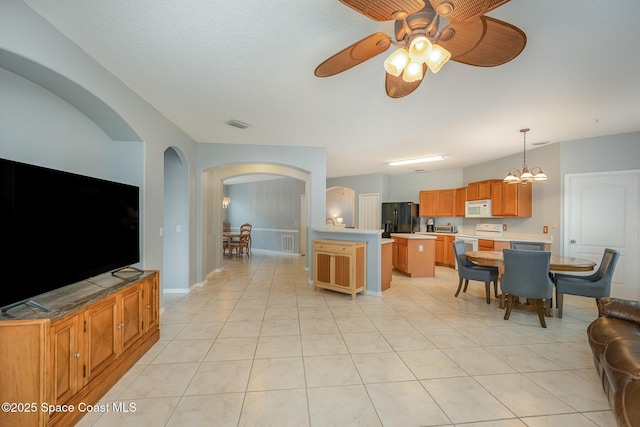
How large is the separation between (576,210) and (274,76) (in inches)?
217

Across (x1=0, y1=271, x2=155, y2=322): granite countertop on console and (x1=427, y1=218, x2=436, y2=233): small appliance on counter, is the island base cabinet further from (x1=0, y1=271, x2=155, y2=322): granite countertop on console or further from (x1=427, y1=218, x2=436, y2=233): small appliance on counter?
(x1=0, y1=271, x2=155, y2=322): granite countertop on console

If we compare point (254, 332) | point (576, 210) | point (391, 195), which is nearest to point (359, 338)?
point (254, 332)

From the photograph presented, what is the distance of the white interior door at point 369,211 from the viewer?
314 inches

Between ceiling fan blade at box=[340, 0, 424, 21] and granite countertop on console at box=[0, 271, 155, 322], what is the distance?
7.54 ft

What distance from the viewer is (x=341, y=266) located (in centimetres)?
416

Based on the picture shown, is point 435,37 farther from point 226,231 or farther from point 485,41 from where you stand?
point 226,231

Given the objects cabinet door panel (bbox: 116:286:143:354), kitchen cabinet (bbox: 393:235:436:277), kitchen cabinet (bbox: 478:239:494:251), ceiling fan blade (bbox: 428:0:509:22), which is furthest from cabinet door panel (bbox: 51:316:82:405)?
kitchen cabinet (bbox: 478:239:494:251)

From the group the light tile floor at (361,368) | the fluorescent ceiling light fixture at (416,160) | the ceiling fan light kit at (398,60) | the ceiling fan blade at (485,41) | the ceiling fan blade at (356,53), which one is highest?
the fluorescent ceiling light fixture at (416,160)

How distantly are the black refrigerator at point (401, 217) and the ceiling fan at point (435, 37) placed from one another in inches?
237

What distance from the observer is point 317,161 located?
4.89 meters

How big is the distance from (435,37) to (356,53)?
0.42m

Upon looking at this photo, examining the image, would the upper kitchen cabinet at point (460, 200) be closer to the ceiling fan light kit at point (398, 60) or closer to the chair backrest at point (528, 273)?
the chair backrest at point (528, 273)

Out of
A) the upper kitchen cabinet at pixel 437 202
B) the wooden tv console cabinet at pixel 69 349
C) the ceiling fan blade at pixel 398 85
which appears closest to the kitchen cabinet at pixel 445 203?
the upper kitchen cabinet at pixel 437 202

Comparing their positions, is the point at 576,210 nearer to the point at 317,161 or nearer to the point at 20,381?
the point at 317,161
